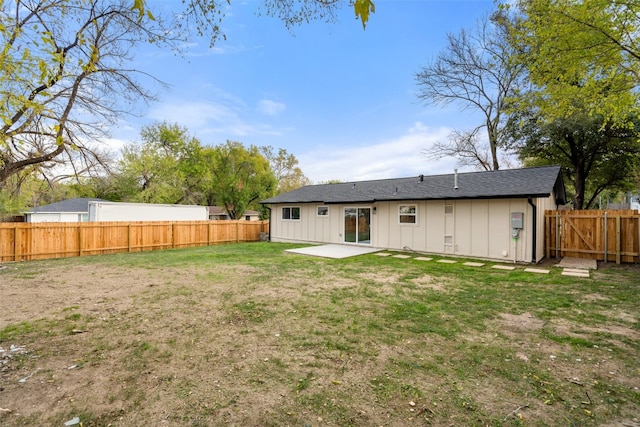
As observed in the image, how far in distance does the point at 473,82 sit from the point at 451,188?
1064 cm

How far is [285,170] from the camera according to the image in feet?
122

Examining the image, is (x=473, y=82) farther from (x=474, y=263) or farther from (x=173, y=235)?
(x=173, y=235)

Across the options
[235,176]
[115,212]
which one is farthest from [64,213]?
[235,176]

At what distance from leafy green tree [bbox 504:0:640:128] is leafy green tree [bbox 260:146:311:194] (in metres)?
30.2

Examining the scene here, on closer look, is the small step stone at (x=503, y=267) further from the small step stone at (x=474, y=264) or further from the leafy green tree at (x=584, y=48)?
the leafy green tree at (x=584, y=48)

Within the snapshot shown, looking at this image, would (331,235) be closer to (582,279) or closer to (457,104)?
(582,279)

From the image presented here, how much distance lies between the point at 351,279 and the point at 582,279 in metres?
5.39

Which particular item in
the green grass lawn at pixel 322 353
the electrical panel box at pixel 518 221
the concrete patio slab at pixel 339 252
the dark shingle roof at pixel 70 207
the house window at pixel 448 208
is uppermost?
the dark shingle roof at pixel 70 207

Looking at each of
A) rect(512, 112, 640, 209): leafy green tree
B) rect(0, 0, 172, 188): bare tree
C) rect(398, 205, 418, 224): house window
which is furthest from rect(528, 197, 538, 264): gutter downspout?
rect(0, 0, 172, 188): bare tree

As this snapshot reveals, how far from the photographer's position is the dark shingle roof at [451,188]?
9375mm

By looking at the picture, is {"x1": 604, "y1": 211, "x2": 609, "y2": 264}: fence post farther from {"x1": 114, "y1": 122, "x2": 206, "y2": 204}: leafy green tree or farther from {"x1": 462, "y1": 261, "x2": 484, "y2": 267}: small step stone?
{"x1": 114, "y1": 122, "x2": 206, "y2": 204}: leafy green tree

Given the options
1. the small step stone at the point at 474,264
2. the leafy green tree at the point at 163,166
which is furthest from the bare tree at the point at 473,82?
the leafy green tree at the point at 163,166

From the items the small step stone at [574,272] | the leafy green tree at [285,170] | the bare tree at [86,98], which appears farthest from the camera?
the leafy green tree at [285,170]

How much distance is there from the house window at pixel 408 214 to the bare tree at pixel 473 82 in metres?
9.61
